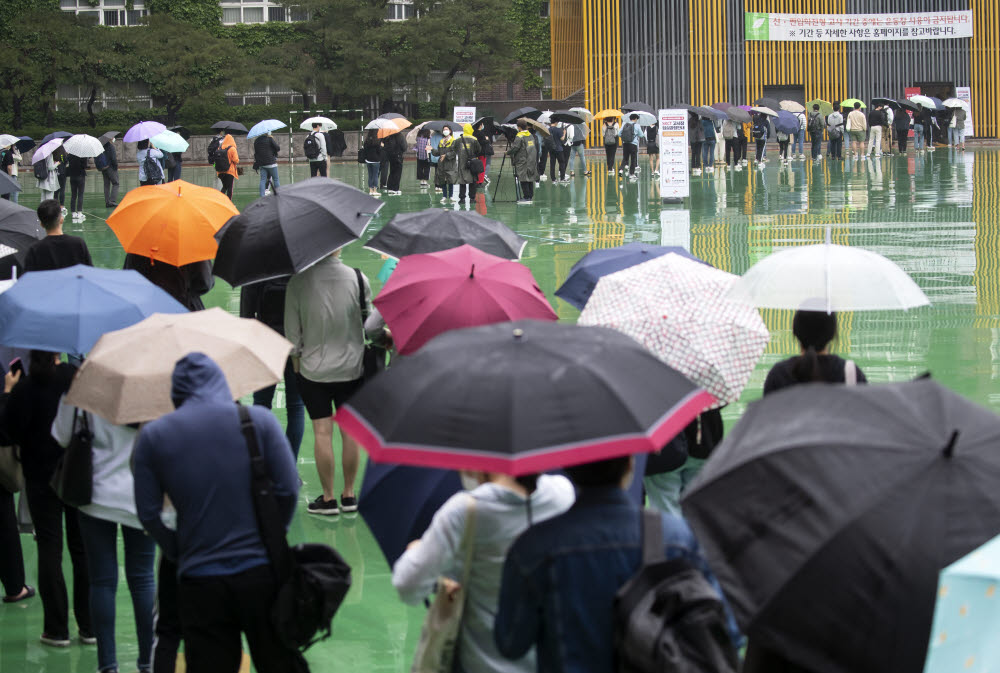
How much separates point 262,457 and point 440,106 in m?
47.1

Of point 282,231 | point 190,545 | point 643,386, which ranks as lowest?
point 190,545

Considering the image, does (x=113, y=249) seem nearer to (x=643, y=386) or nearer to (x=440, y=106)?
(x=643, y=386)

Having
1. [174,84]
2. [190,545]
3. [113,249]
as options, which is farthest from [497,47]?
[190,545]

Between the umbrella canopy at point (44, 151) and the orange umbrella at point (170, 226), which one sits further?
the umbrella canopy at point (44, 151)

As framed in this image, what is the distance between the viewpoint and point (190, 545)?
3.94 meters

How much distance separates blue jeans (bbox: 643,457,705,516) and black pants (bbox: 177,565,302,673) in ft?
5.88

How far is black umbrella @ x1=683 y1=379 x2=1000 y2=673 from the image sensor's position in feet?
8.95

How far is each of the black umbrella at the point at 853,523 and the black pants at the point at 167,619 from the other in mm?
2232

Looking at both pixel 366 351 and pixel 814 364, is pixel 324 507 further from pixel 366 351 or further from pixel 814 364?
pixel 814 364

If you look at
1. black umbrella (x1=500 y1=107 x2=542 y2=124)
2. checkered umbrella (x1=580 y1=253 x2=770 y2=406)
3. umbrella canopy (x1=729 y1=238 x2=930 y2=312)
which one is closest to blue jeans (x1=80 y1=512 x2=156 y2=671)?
checkered umbrella (x1=580 y1=253 x2=770 y2=406)

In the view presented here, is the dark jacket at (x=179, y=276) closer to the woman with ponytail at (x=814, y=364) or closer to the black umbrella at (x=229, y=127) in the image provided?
the woman with ponytail at (x=814, y=364)

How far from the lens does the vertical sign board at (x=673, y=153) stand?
2117cm

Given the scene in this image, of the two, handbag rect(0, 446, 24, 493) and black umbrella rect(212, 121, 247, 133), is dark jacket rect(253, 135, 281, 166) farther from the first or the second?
handbag rect(0, 446, 24, 493)

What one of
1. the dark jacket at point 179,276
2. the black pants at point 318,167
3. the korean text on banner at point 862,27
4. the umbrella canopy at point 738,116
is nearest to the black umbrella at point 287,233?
the dark jacket at point 179,276
